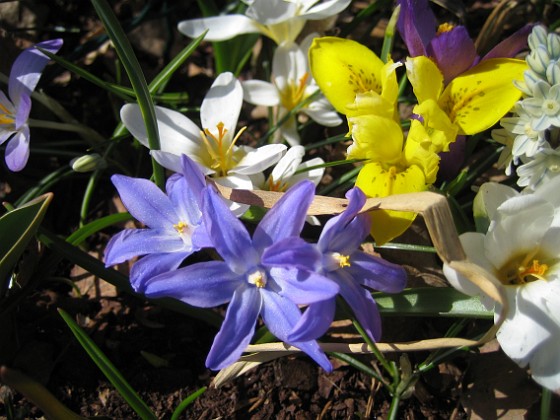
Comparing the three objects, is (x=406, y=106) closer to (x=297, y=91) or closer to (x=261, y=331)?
(x=297, y=91)

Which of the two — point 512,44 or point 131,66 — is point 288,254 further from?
point 512,44

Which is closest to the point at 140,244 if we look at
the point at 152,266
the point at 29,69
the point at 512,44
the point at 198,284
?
the point at 152,266

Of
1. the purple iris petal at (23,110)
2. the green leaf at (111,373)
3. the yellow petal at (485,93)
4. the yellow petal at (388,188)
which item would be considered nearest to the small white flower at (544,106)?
the yellow petal at (485,93)

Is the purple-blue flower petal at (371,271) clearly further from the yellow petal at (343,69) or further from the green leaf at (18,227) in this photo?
the green leaf at (18,227)

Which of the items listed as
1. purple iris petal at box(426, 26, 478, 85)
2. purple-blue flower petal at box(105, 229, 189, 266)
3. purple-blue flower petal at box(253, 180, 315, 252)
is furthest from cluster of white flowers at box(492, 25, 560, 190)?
purple-blue flower petal at box(105, 229, 189, 266)

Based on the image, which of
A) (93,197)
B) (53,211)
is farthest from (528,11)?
(53,211)

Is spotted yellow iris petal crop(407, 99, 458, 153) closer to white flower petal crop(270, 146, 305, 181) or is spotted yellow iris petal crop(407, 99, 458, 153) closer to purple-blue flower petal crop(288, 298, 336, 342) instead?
white flower petal crop(270, 146, 305, 181)

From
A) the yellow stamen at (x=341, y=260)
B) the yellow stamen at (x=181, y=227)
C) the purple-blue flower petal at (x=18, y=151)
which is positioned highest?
the purple-blue flower petal at (x=18, y=151)
